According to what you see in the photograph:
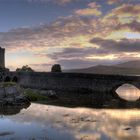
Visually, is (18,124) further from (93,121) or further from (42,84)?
(42,84)

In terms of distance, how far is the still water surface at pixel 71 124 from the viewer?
3117 cm

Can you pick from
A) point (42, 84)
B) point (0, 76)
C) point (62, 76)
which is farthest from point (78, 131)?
point (0, 76)

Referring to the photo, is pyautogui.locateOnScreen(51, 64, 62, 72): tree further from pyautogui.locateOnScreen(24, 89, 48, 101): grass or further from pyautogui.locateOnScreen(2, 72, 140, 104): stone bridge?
pyautogui.locateOnScreen(24, 89, 48, 101): grass

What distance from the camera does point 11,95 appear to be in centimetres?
5519

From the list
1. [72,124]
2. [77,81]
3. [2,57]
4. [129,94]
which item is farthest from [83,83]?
[2,57]

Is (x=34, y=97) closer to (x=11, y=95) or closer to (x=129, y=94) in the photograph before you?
(x=11, y=95)

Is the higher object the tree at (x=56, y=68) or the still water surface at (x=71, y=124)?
the tree at (x=56, y=68)

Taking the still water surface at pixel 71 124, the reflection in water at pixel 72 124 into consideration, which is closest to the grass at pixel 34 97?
the still water surface at pixel 71 124

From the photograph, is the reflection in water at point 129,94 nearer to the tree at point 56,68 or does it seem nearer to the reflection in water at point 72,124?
the reflection in water at point 72,124

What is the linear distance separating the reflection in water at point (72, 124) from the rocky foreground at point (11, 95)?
266 inches

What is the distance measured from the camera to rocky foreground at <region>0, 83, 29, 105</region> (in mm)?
53969

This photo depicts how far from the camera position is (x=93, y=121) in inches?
1517

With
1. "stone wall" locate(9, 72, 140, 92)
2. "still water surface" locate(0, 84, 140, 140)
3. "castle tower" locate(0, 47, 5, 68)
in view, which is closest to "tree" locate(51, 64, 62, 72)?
"stone wall" locate(9, 72, 140, 92)

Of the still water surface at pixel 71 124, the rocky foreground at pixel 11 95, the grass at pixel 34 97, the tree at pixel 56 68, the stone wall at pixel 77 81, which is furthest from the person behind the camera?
the tree at pixel 56 68
